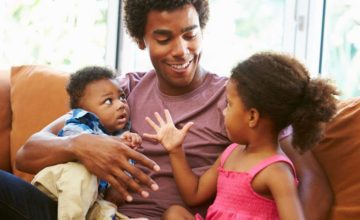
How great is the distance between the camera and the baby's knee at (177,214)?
5.01 feet

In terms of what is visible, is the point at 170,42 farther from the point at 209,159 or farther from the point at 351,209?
the point at 351,209

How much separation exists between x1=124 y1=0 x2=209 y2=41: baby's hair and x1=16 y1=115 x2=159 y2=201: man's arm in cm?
46

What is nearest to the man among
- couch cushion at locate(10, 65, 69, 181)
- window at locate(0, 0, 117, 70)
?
couch cushion at locate(10, 65, 69, 181)

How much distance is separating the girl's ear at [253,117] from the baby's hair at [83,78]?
583 mm

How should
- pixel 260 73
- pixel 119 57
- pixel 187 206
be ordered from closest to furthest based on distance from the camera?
pixel 260 73
pixel 187 206
pixel 119 57

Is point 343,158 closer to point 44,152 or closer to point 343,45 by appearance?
point 44,152

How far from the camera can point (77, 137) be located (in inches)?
65.5

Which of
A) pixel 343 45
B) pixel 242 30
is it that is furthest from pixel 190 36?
pixel 343 45

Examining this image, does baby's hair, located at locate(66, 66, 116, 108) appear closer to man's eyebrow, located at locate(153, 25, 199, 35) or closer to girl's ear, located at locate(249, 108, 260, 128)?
man's eyebrow, located at locate(153, 25, 199, 35)

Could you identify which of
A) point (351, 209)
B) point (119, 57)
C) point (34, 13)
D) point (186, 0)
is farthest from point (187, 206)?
point (34, 13)

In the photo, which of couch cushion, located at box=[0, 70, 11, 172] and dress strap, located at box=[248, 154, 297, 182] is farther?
couch cushion, located at box=[0, 70, 11, 172]

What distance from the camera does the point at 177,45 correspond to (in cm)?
175

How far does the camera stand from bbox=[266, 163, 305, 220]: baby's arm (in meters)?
1.35

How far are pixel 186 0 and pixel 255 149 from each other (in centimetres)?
56
